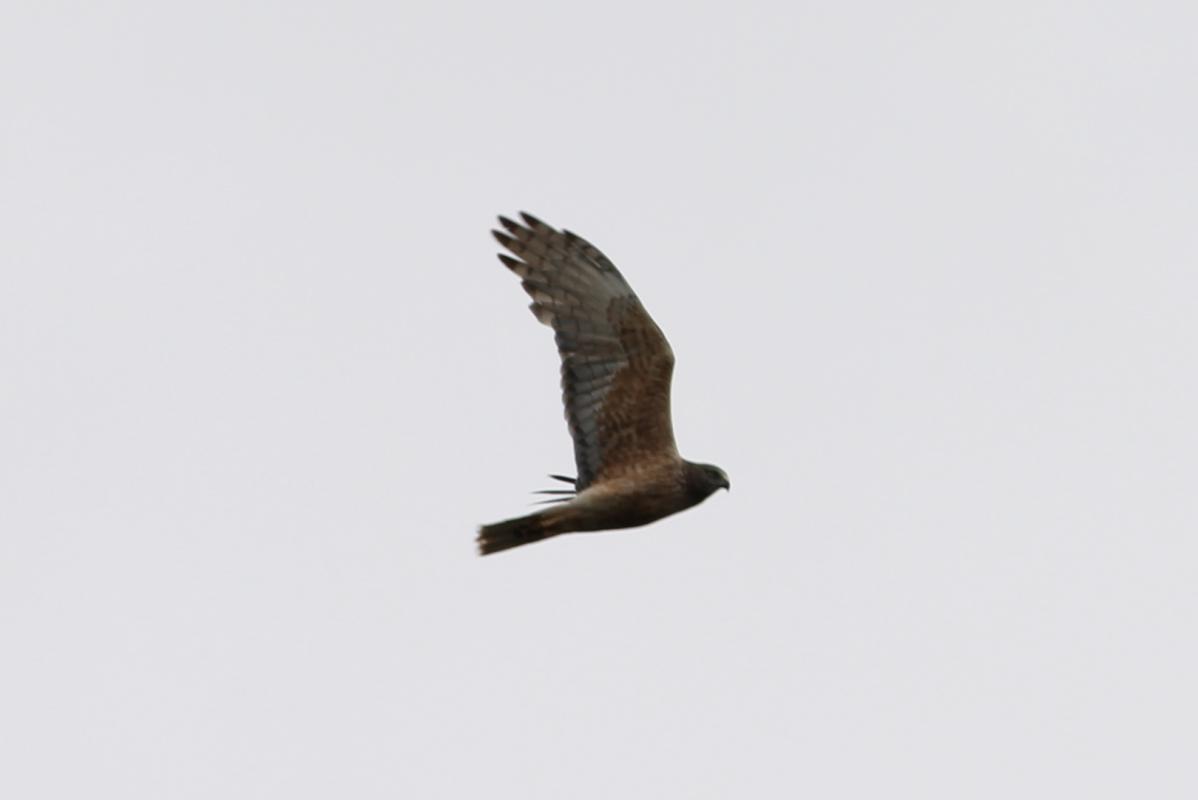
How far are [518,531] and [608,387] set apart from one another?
140 centimetres

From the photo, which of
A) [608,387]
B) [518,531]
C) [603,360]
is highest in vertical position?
[603,360]

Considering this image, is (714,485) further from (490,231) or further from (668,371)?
(490,231)

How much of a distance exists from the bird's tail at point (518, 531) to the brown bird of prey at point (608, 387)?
3 cm

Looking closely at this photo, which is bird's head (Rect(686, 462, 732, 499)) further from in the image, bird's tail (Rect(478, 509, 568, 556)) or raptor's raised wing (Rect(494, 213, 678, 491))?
bird's tail (Rect(478, 509, 568, 556))

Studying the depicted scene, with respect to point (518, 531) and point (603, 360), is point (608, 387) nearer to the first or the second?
point (603, 360)

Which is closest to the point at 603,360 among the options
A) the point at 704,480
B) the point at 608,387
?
the point at 608,387

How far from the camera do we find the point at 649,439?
12.1 metres

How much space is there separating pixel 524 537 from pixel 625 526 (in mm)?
792

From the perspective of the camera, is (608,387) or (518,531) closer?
(518,531)

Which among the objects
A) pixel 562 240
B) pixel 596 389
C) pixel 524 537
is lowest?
pixel 524 537

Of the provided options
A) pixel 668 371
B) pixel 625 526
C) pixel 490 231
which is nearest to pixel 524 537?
pixel 625 526

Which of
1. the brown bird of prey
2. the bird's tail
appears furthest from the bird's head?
the bird's tail

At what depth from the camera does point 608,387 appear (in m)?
12.2

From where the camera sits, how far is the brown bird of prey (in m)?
11.8
